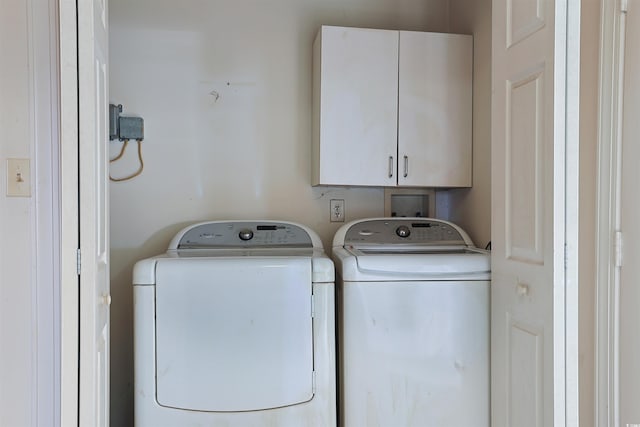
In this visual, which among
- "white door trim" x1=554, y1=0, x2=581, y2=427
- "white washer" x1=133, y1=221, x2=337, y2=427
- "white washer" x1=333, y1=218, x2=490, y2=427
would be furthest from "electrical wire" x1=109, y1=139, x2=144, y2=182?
"white door trim" x1=554, y1=0, x2=581, y2=427

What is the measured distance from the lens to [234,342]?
1.42 meters

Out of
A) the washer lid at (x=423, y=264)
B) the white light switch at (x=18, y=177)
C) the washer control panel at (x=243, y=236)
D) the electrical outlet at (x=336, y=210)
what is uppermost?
the white light switch at (x=18, y=177)

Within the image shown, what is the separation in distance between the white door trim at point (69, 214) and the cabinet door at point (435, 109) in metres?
1.39

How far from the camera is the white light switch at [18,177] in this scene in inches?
46.6

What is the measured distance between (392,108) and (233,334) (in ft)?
3.96

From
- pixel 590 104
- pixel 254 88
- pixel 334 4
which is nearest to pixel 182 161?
pixel 254 88

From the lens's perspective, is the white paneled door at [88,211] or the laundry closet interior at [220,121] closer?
the white paneled door at [88,211]

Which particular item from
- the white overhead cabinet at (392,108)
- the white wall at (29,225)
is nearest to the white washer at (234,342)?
the white wall at (29,225)

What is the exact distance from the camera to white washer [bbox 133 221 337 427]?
1.40 meters

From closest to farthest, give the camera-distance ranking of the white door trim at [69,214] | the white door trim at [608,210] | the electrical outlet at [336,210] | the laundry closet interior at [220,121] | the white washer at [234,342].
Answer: the white door trim at [69,214], the white door trim at [608,210], the white washer at [234,342], the laundry closet interior at [220,121], the electrical outlet at [336,210]

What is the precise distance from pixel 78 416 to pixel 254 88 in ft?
5.39

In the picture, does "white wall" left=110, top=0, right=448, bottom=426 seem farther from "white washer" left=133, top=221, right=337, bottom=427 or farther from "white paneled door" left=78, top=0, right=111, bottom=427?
"white paneled door" left=78, top=0, right=111, bottom=427

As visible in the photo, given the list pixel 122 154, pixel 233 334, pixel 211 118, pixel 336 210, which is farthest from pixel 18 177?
pixel 336 210

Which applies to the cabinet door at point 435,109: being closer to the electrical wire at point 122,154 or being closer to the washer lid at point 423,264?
the washer lid at point 423,264
